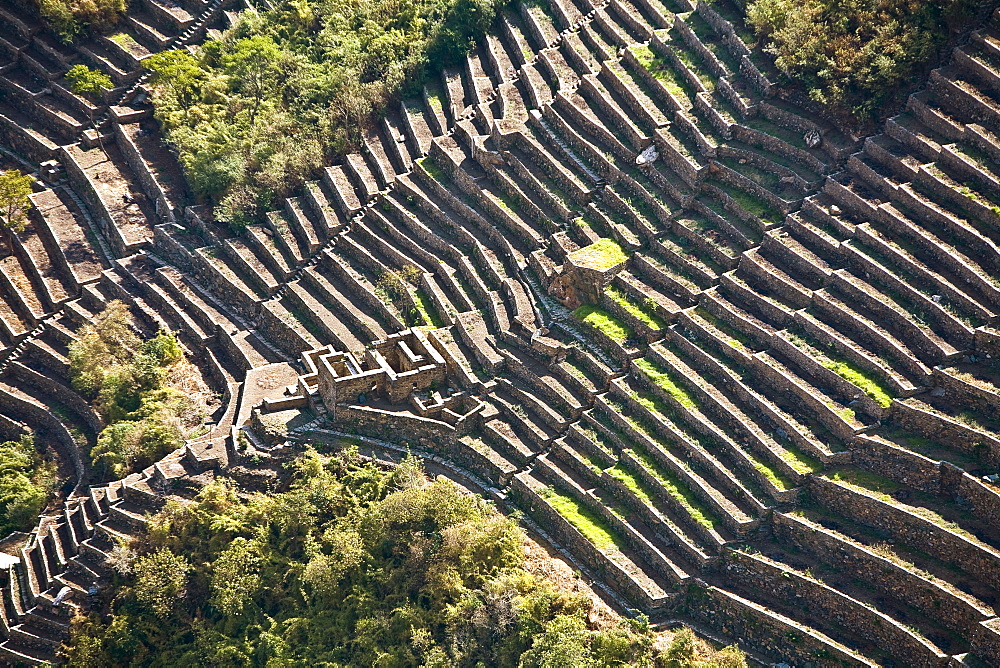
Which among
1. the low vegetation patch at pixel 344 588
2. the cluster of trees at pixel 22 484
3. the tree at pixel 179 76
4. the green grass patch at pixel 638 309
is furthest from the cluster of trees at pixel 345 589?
the tree at pixel 179 76

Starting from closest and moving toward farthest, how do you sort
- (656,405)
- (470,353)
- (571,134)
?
(656,405), (470,353), (571,134)

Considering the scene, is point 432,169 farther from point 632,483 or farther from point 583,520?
point 583,520

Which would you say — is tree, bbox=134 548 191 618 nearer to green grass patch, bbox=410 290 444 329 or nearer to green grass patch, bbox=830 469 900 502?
green grass patch, bbox=410 290 444 329

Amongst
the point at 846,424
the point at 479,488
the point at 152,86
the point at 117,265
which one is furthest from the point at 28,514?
the point at 846,424

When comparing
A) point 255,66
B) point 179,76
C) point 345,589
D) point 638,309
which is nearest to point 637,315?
point 638,309

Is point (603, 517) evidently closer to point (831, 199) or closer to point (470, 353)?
point (470, 353)
